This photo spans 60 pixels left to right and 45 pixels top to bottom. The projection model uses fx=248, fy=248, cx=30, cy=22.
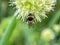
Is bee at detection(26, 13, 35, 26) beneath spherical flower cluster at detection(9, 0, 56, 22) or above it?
beneath

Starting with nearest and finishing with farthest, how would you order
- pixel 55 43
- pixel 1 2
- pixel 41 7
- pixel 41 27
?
pixel 41 7, pixel 55 43, pixel 41 27, pixel 1 2

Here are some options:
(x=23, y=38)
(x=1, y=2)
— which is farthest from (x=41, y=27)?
(x=1, y=2)

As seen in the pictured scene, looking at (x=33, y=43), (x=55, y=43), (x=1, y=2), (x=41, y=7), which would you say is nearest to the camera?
(x=41, y=7)

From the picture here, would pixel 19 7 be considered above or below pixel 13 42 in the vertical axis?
above

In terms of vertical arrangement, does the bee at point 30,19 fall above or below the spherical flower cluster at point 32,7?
below

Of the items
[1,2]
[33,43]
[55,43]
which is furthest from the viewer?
[1,2]

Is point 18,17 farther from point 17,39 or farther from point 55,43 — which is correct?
point 17,39

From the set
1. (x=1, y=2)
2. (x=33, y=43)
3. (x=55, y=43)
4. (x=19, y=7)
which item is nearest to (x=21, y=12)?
(x=19, y=7)

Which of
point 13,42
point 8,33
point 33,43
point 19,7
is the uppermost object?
point 19,7

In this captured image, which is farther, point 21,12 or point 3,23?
point 3,23

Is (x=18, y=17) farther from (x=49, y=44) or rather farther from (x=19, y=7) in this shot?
(x=49, y=44)
